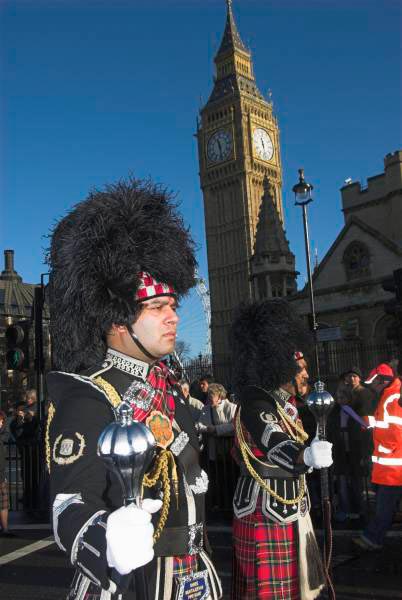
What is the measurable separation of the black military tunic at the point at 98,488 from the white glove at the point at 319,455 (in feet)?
2.57

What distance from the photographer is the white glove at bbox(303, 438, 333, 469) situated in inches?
114

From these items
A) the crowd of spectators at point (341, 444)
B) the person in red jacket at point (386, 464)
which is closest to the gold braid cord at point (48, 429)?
the person in red jacket at point (386, 464)

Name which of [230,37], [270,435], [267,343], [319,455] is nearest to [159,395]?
[319,455]

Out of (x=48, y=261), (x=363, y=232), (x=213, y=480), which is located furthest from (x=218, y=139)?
(x=48, y=261)

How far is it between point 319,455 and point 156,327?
1.16m

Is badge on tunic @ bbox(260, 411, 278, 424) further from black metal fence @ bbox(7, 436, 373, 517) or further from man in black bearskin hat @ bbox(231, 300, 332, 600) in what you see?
black metal fence @ bbox(7, 436, 373, 517)

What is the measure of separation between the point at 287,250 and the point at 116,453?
5054cm

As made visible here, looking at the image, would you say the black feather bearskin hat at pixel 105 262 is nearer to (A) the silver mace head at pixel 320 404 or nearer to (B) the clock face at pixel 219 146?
(A) the silver mace head at pixel 320 404

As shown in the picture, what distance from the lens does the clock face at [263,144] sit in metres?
69.3

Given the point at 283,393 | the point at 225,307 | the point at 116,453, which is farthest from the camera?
the point at 225,307

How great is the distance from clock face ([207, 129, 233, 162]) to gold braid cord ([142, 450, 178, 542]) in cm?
6866

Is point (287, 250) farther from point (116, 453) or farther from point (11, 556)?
point (116, 453)

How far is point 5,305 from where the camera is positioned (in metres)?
68.0

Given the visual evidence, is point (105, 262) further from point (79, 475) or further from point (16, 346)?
point (16, 346)
